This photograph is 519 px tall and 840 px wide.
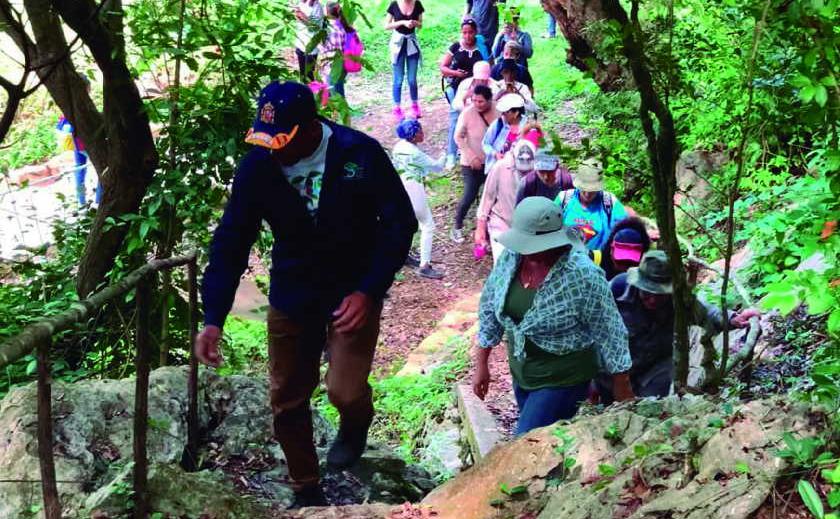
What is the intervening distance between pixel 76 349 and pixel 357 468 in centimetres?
219

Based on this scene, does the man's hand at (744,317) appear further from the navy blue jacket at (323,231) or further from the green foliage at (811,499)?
the green foliage at (811,499)

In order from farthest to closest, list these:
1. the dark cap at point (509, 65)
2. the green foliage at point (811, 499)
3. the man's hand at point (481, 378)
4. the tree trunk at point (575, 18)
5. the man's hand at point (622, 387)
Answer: the dark cap at point (509, 65) → the tree trunk at point (575, 18) → the man's hand at point (481, 378) → the man's hand at point (622, 387) → the green foliage at point (811, 499)

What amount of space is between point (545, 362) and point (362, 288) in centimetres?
128

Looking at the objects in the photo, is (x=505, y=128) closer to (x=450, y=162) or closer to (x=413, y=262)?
(x=413, y=262)

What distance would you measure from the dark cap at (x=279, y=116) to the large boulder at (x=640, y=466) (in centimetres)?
191

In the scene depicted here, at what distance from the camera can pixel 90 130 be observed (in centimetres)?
614

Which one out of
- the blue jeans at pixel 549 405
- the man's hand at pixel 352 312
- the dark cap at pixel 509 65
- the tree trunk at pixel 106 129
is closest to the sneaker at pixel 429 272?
the dark cap at pixel 509 65

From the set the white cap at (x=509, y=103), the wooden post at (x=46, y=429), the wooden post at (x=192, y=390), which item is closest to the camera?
the wooden post at (x=46, y=429)

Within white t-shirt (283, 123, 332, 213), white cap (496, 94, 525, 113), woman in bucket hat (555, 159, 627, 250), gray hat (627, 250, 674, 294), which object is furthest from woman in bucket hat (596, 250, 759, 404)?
white cap (496, 94, 525, 113)

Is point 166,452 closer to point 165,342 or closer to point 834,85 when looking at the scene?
point 165,342

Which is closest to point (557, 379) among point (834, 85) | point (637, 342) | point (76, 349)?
point (637, 342)

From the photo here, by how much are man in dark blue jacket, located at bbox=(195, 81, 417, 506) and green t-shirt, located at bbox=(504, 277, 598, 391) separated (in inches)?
34.8

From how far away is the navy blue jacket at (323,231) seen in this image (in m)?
4.02

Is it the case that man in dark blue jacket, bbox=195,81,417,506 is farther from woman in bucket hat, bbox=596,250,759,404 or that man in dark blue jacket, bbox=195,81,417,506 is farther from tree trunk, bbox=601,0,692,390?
woman in bucket hat, bbox=596,250,759,404
